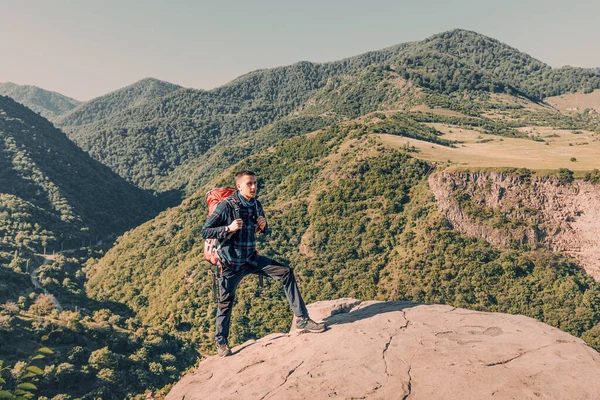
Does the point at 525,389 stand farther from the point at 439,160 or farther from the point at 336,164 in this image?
the point at 336,164

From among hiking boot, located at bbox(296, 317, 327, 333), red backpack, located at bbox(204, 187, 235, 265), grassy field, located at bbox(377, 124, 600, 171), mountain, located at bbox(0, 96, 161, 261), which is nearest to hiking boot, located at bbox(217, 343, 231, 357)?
hiking boot, located at bbox(296, 317, 327, 333)

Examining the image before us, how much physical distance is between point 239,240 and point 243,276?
1.24 m

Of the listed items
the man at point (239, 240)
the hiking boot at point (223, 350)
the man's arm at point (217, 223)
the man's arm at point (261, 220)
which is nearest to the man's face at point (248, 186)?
the man at point (239, 240)

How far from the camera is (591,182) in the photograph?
174 feet

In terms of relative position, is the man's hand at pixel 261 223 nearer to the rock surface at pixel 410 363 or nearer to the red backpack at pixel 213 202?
the red backpack at pixel 213 202

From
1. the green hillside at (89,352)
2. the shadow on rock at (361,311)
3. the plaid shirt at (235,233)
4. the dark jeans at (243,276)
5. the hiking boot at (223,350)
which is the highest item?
the plaid shirt at (235,233)

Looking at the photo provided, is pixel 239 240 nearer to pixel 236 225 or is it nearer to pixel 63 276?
pixel 236 225

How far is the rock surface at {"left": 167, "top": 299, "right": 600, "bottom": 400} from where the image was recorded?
711cm

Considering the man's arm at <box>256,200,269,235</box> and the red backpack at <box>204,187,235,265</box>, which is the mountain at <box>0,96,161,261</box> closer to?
the red backpack at <box>204,187,235,265</box>

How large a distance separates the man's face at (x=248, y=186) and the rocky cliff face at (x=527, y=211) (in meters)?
59.9

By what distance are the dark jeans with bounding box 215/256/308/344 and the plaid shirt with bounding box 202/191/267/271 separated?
0.32 m

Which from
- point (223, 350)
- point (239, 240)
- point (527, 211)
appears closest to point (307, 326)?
point (223, 350)

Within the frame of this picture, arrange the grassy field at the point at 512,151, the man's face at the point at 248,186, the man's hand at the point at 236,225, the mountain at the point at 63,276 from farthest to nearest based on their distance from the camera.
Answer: the grassy field at the point at 512,151 → the mountain at the point at 63,276 → the man's face at the point at 248,186 → the man's hand at the point at 236,225

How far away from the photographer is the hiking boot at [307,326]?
32.4ft
